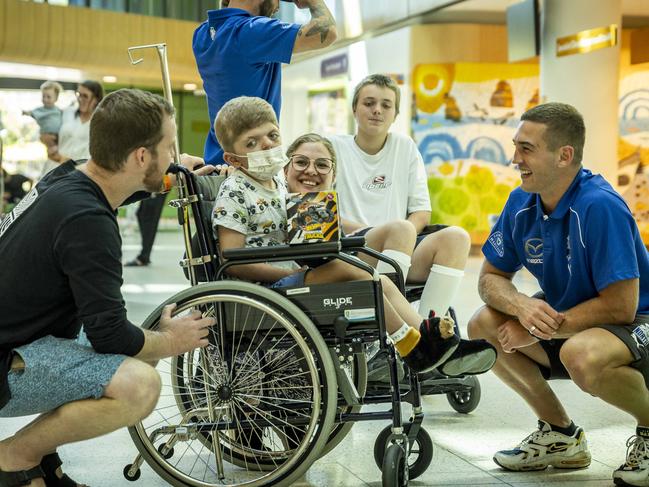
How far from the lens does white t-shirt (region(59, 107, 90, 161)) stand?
6758 millimetres

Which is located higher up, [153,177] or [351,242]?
[153,177]

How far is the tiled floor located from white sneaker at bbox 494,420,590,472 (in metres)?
0.03

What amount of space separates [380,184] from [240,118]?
1061 mm

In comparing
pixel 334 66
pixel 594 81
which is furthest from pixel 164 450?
pixel 334 66

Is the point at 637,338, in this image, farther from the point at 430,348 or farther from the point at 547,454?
the point at 430,348

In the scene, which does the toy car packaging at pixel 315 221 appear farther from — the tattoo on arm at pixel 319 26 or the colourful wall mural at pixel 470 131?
the colourful wall mural at pixel 470 131

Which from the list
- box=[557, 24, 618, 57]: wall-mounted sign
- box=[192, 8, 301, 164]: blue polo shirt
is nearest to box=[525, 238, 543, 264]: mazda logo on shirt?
box=[192, 8, 301, 164]: blue polo shirt

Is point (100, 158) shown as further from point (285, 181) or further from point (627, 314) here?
point (627, 314)

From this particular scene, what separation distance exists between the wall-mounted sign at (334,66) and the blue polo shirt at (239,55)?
10628mm

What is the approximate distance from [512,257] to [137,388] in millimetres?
1338

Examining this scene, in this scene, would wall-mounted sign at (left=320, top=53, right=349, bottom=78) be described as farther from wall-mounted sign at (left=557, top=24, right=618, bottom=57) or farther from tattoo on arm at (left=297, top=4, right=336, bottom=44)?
tattoo on arm at (left=297, top=4, right=336, bottom=44)

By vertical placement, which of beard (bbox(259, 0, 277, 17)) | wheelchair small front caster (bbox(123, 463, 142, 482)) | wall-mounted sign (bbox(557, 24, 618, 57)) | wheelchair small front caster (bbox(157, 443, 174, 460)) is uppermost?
wall-mounted sign (bbox(557, 24, 618, 57))

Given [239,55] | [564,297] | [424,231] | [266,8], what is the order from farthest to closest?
1. [424,231]
2. [266,8]
3. [239,55]
4. [564,297]

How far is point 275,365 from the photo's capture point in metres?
2.39
